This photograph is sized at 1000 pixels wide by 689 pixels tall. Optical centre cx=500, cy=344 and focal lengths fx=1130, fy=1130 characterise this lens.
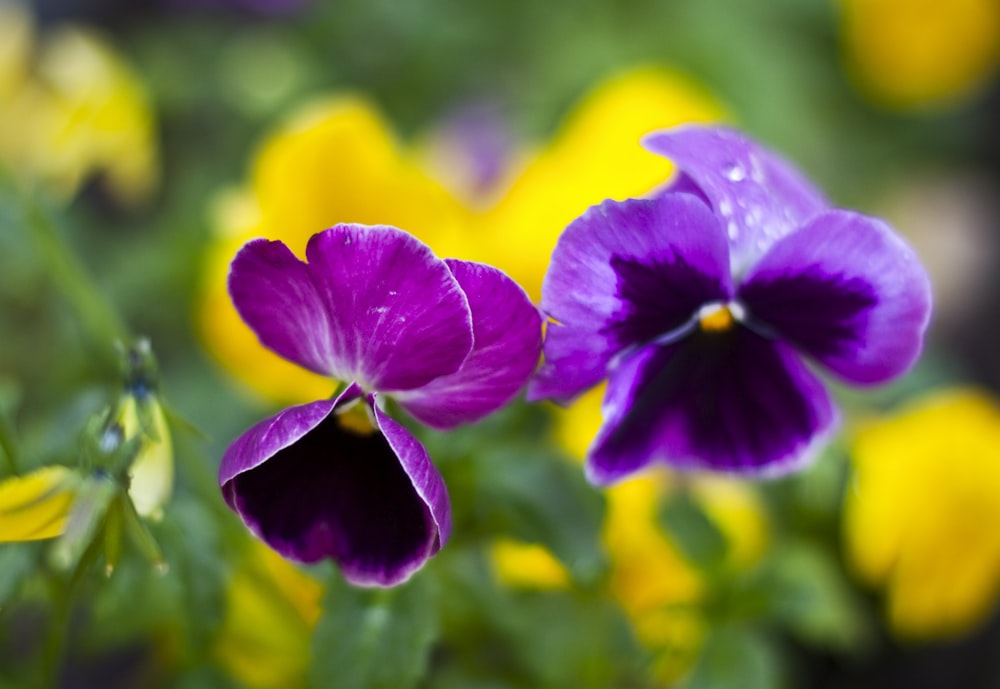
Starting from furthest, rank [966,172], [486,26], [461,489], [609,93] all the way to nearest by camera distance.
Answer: [966,172] < [486,26] < [609,93] < [461,489]

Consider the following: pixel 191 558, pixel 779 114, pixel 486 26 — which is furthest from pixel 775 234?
pixel 486 26

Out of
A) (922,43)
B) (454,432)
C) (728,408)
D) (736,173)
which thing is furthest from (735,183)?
(922,43)

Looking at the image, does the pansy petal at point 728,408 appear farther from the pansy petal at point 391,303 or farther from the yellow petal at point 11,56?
the yellow petal at point 11,56

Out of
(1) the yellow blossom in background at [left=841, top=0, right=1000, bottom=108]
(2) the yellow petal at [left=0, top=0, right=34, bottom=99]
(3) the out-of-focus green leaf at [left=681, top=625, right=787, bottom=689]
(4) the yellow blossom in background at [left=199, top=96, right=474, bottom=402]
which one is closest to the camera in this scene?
(3) the out-of-focus green leaf at [left=681, top=625, right=787, bottom=689]

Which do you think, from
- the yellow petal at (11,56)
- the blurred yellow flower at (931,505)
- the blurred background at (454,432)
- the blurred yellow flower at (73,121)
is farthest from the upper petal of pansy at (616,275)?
the yellow petal at (11,56)

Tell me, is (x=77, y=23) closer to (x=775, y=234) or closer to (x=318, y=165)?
(x=318, y=165)

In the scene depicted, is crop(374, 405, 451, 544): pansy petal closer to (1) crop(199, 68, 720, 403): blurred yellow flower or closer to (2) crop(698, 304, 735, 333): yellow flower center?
(2) crop(698, 304, 735, 333): yellow flower center

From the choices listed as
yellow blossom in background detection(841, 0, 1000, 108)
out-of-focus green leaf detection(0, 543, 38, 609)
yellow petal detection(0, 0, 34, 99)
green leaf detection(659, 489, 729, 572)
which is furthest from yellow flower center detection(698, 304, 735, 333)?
yellow blossom in background detection(841, 0, 1000, 108)
